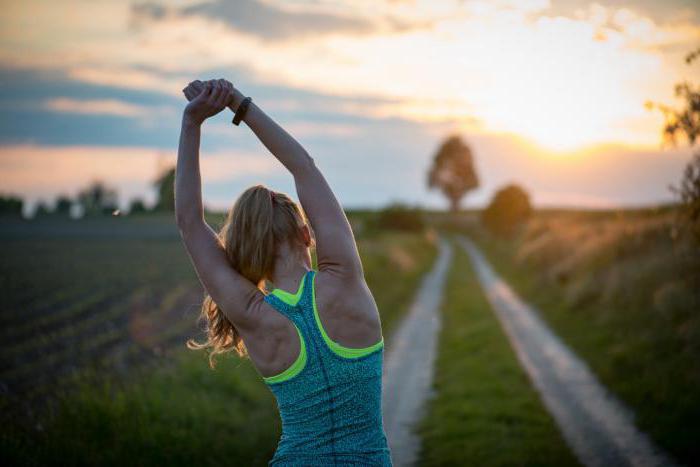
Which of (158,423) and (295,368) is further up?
(295,368)

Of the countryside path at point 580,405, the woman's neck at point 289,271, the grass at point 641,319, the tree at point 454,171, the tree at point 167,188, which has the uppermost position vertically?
the tree at point 454,171

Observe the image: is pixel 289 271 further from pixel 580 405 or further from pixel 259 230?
pixel 580 405

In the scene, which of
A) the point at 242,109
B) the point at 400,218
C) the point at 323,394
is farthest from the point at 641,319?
the point at 400,218

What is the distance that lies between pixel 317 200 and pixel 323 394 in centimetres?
72

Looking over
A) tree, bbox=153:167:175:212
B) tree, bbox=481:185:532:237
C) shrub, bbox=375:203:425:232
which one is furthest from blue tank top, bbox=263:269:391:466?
tree, bbox=481:185:532:237

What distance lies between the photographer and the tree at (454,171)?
102m

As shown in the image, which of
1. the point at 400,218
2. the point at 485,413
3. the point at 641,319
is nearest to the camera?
the point at 485,413

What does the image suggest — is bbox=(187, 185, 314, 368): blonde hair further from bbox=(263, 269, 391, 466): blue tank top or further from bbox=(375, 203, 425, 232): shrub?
bbox=(375, 203, 425, 232): shrub

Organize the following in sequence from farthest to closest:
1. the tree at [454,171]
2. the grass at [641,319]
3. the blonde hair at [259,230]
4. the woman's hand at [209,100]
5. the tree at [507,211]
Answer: the tree at [454,171] → the tree at [507,211] → the grass at [641,319] → the woman's hand at [209,100] → the blonde hair at [259,230]

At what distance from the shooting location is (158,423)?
A: 6.68m

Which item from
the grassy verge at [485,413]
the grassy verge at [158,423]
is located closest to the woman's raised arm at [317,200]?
the grassy verge at [158,423]

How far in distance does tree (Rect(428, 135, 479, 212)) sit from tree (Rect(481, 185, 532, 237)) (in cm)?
3851

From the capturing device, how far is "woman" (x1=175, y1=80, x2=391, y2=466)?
2150 millimetres

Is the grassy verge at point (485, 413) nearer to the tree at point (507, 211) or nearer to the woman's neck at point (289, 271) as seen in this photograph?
the woman's neck at point (289, 271)
